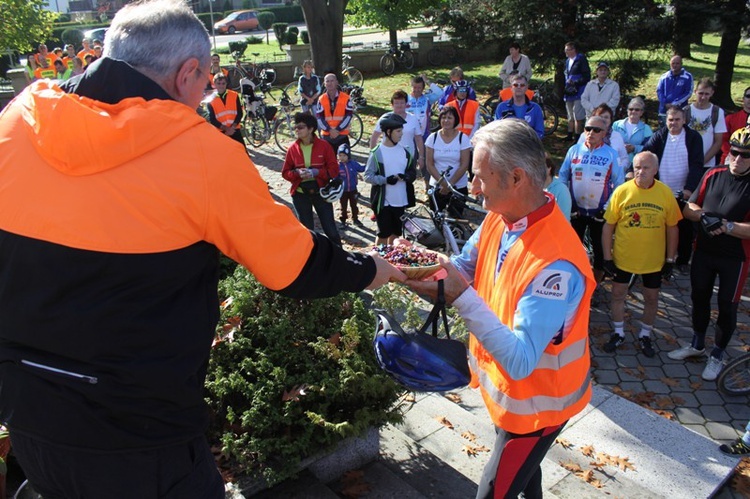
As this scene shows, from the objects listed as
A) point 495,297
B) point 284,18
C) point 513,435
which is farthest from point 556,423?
point 284,18

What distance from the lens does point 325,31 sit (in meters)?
17.6

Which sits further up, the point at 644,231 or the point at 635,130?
the point at 635,130

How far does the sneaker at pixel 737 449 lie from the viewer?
14.1 feet

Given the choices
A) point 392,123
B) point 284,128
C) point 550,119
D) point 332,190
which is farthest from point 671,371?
point 284,128

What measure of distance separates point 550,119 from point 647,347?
1060 centimetres

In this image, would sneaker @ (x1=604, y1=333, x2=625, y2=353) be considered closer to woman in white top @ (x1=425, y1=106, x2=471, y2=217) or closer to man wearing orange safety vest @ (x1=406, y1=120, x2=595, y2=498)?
woman in white top @ (x1=425, y1=106, x2=471, y2=217)

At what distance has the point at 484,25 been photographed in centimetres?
1565

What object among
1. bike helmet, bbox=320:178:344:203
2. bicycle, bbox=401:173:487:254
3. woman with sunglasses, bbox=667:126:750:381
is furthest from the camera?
bike helmet, bbox=320:178:344:203

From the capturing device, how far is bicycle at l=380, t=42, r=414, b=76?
998 inches

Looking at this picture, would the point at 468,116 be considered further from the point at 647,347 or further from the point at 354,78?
the point at 354,78

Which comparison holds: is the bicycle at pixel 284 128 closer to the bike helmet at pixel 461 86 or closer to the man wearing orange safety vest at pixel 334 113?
the man wearing orange safety vest at pixel 334 113

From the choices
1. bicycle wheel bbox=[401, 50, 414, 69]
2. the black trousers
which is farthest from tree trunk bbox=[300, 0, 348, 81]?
the black trousers

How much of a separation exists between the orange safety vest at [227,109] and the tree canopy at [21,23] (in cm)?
1005

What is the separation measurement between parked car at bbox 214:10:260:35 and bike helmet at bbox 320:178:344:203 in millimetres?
41851
